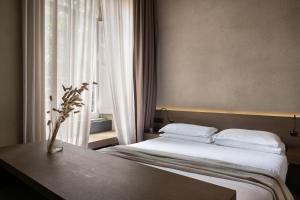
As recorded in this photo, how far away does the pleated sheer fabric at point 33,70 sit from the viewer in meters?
2.29

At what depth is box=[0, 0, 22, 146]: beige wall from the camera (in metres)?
2.23

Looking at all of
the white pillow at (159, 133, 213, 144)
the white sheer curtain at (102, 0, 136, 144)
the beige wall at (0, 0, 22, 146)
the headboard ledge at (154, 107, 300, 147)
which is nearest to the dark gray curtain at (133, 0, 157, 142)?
the white sheer curtain at (102, 0, 136, 144)

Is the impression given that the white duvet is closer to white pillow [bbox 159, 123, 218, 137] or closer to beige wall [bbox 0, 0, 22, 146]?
white pillow [bbox 159, 123, 218, 137]

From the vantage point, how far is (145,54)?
353 centimetres

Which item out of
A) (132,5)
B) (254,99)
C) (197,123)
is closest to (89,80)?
(132,5)

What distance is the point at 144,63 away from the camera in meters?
3.51

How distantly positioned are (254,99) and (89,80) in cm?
201

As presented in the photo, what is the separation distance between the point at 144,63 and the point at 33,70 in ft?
5.20

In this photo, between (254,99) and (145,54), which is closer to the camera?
(254,99)

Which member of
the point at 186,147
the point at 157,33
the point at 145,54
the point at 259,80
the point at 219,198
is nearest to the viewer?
the point at 219,198

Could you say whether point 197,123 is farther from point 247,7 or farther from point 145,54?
point 247,7

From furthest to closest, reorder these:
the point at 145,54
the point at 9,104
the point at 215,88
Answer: the point at 145,54
the point at 215,88
the point at 9,104

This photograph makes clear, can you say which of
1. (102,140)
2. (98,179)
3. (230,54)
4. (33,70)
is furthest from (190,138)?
(98,179)

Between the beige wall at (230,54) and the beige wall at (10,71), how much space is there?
6.67 feet
